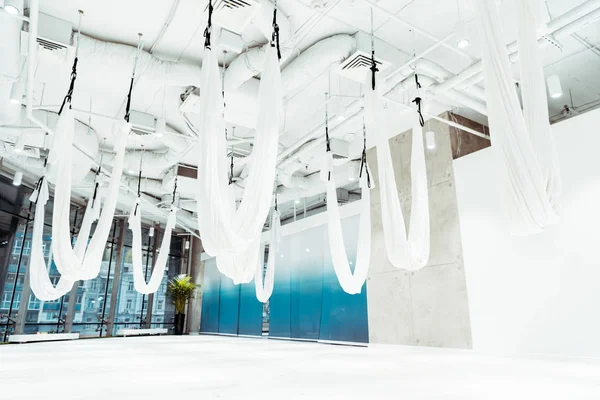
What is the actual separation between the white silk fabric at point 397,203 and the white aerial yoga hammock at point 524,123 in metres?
1.41

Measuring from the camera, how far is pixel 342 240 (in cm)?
535

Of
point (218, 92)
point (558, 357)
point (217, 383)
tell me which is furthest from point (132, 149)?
point (558, 357)

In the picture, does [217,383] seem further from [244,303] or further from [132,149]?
[244,303]

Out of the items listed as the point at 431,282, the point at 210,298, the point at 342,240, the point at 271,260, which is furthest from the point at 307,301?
the point at 210,298

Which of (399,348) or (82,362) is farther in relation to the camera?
(399,348)

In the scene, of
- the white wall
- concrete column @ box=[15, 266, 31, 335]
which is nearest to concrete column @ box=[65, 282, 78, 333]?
concrete column @ box=[15, 266, 31, 335]

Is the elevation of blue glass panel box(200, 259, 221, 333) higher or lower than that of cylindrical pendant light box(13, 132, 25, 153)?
lower

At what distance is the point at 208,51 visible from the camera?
3.34 metres

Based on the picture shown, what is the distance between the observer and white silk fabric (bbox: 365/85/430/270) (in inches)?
157

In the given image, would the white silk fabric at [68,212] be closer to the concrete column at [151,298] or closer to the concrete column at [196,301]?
the concrete column at [151,298]

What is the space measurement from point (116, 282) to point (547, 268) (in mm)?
10684

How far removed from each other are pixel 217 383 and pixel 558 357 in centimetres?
402

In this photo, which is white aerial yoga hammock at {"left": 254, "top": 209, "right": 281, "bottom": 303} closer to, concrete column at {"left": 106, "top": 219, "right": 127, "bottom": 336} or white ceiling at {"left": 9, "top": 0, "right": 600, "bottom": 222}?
white ceiling at {"left": 9, "top": 0, "right": 600, "bottom": 222}

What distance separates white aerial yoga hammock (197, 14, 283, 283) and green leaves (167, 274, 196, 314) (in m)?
9.82
